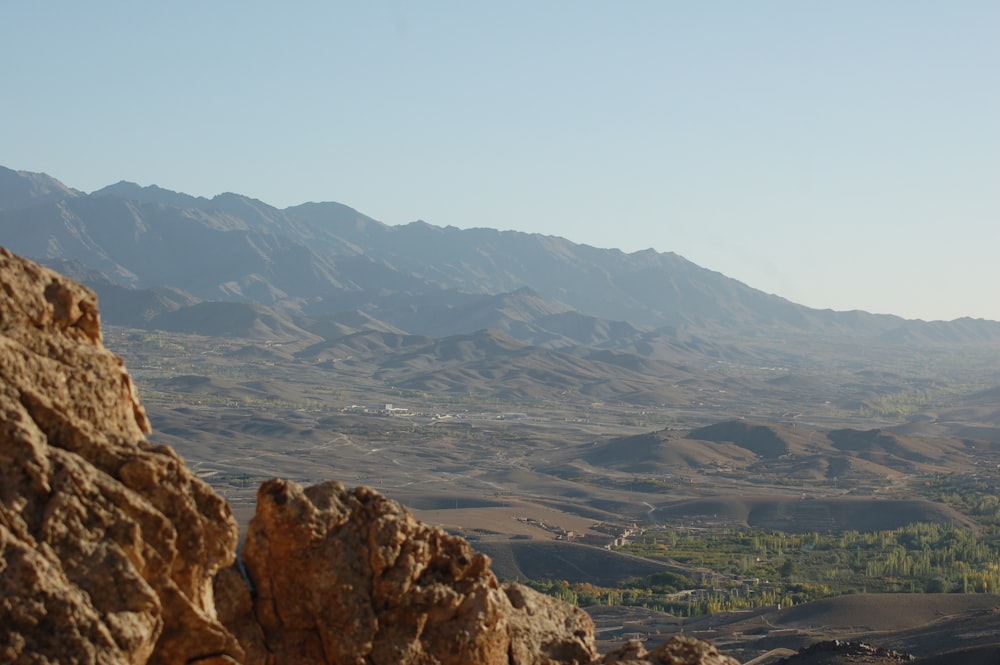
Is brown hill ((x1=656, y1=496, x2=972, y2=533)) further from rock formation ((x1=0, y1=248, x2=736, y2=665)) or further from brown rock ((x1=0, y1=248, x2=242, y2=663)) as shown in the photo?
brown rock ((x1=0, y1=248, x2=242, y2=663))

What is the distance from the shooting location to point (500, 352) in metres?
197

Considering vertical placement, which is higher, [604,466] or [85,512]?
[85,512]

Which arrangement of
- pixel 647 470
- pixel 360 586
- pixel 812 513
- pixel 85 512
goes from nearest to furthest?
pixel 85 512 < pixel 360 586 < pixel 812 513 < pixel 647 470

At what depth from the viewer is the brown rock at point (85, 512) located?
262 inches

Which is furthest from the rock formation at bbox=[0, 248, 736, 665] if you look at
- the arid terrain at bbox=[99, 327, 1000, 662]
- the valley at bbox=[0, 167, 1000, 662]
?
the valley at bbox=[0, 167, 1000, 662]

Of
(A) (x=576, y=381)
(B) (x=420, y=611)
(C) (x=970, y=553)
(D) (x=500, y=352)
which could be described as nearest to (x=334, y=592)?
(B) (x=420, y=611)

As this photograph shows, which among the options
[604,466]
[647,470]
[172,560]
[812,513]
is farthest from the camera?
[604,466]

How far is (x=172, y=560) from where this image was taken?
768 centimetres

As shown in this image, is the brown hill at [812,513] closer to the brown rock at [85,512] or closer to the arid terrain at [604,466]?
the arid terrain at [604,466]

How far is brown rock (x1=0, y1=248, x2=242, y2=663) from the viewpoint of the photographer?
6.65 m

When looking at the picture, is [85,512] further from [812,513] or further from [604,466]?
[604,466]

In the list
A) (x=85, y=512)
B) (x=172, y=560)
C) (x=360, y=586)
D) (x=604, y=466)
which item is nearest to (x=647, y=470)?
(x=604, y=466)

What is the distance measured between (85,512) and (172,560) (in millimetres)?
659

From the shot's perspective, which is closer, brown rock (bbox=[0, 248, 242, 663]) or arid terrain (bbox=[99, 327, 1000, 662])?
brown rock (bbox=[0, 248, 242, 663])
